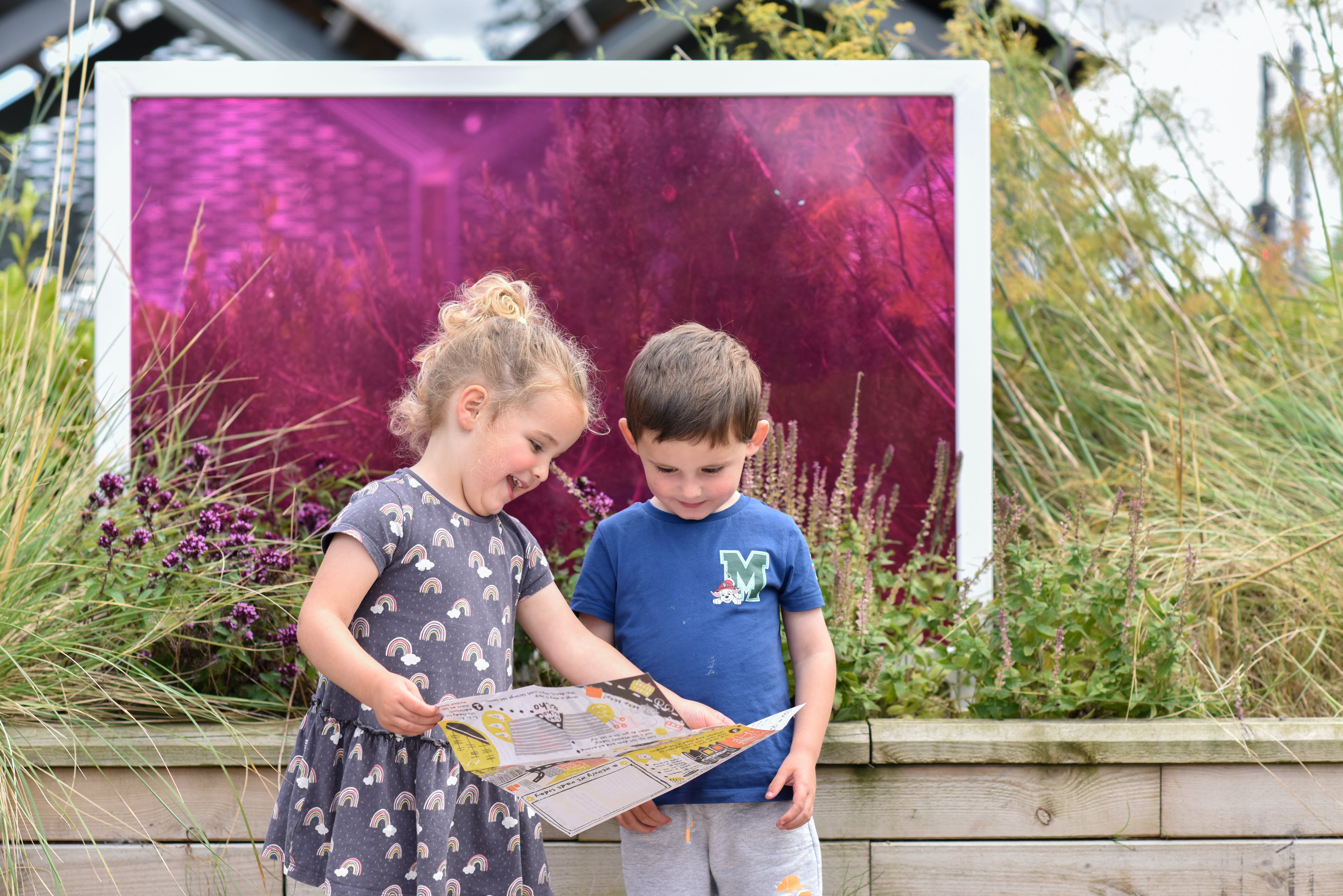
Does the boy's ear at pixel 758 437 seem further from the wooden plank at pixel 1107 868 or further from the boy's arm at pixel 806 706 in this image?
the wooden plank at pixel 1107 868

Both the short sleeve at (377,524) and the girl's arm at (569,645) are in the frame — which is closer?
the short sleeve at (377,524)

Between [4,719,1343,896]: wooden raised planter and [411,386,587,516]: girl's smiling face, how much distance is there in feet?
2.79

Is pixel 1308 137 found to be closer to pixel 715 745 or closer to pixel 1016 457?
pixel 1016 457

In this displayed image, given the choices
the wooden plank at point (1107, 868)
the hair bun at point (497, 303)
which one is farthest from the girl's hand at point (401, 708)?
the wooden plank at point (1107, 868)

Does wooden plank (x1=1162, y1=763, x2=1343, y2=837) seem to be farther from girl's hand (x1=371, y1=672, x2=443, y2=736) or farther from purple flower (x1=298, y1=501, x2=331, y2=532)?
purple flower (x1=298, y1=501, x2=331, y2=532)

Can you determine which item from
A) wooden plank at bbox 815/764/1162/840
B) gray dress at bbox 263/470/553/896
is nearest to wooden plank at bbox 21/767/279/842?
gray dress at bbox 263/470/553/896

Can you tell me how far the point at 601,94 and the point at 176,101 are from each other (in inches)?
48.3

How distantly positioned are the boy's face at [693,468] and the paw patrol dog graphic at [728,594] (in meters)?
0.13

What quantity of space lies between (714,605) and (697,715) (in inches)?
8.0

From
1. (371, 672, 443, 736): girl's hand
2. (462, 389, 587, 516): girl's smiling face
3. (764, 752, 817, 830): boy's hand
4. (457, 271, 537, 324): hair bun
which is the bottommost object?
(764, 752, 817, 830): boy's hand

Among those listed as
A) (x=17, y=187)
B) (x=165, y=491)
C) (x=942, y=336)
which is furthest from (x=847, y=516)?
(x=17, y=187)

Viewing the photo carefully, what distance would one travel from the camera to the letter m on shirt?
1.92 meters

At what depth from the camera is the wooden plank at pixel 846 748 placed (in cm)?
228

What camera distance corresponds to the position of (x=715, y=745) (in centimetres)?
158
